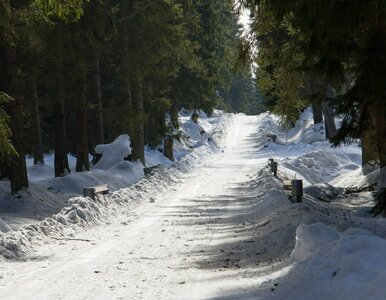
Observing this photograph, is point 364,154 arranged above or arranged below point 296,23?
below

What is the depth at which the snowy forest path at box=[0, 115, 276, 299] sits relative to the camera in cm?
695

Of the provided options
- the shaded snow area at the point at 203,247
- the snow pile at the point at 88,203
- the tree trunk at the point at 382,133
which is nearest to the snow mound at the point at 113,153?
the snow pile at the point at 88,203

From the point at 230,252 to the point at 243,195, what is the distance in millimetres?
9591

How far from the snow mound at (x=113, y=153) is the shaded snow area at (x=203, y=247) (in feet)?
22.6

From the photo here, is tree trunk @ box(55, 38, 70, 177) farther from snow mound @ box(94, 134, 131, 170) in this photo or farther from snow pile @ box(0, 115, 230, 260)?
snow mound @ box(94, 134, 131, 170)

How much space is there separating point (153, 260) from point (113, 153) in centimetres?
1917

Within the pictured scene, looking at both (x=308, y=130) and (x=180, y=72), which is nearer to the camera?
(x=180, y=72)

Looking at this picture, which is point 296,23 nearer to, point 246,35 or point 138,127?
point 246,35

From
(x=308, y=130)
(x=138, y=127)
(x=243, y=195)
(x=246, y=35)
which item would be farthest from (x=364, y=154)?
(x=308, y=130)

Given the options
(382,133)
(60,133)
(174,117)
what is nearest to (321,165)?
(174,117)

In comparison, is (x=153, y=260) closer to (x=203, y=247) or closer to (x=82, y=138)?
(x=203, y=247)

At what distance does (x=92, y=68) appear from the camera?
86.7 ft

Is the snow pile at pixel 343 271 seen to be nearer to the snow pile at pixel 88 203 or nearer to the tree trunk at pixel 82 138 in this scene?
the snow pile at pixel 88 203

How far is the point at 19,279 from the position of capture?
7.68m
